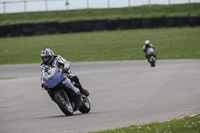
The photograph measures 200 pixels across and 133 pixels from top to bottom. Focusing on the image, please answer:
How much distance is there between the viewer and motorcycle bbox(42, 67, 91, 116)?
8.61 metres

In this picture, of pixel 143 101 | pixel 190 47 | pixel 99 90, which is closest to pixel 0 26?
pixel 190 47

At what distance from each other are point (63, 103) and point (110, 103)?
89.3 inches

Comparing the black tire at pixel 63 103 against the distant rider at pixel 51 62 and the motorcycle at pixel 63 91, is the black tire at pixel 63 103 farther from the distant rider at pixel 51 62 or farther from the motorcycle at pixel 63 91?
the distant rider at pixel 51 62

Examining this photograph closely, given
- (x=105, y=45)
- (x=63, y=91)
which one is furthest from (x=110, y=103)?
(x=105, y=45)

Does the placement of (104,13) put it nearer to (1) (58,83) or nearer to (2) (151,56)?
(2) (151,56)

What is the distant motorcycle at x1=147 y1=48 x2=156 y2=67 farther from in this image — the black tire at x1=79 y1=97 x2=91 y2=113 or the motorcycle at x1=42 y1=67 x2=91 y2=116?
the motorcycle at x1=42 y1=67 x2=91 y2=116

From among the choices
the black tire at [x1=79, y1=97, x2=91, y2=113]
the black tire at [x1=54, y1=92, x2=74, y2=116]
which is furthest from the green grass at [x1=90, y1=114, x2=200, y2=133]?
the black tire at [x1=79, y1=97, x2=91, y2=113]

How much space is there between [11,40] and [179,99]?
27.1 metres

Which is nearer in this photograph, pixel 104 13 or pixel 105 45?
pixel 105 45

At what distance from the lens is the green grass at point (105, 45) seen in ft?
93.2

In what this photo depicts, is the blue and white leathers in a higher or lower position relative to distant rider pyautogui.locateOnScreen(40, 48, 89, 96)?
lower

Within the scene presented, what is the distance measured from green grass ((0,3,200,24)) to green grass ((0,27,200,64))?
343 cm

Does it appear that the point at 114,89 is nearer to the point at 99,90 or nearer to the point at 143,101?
the point at 99,90

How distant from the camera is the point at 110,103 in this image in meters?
10.8
